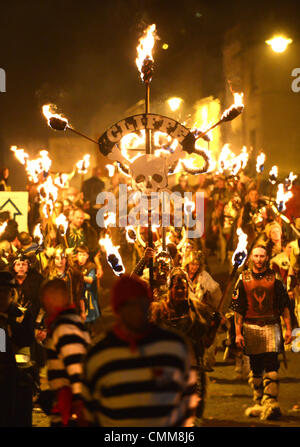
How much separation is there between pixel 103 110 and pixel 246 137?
24.0ft

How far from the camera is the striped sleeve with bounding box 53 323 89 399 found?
4.96m

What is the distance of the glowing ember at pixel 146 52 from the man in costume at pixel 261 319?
249 cm

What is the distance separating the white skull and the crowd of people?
33.2 inches

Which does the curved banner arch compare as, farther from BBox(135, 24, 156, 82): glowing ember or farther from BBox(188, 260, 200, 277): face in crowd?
BBox(188, 260, 200, 277): face in crowd

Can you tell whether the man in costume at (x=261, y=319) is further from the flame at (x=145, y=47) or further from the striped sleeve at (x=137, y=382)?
the striped sleeve at (x=137, y=382)

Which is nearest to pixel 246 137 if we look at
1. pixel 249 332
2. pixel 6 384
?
pixel 249 332

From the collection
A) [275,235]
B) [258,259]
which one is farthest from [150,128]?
[275,235]

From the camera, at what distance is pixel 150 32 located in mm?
9430

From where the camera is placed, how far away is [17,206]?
47.6ft

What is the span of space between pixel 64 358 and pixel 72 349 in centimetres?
8

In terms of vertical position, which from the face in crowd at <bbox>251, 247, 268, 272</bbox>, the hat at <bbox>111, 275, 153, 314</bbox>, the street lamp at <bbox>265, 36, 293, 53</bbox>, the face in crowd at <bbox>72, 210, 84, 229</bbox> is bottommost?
the hat at <bbox>111, 275, 153, 314</bbox>

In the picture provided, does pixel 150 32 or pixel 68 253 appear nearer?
pixel 150 32

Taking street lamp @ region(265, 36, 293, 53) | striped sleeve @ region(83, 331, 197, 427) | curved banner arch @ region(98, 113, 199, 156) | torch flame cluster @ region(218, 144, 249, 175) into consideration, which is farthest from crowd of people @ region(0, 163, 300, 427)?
street lamp @ region(265, 36, 293, 53)

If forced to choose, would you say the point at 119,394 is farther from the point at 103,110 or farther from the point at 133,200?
the point at 103,110
